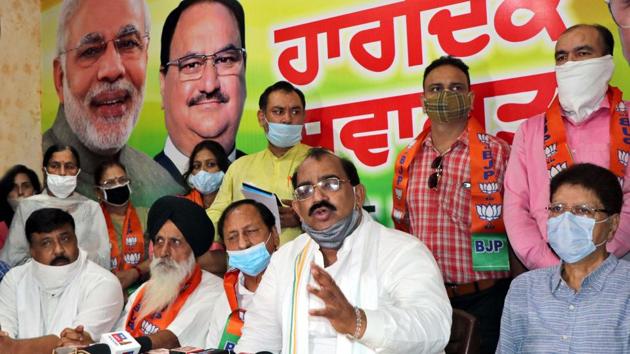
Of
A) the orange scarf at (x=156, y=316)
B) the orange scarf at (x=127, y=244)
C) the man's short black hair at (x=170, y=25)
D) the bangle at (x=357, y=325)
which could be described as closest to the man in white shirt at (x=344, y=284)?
the bangle at (x=357, y=325)

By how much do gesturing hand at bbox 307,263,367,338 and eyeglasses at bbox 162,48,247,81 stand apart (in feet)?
12.2

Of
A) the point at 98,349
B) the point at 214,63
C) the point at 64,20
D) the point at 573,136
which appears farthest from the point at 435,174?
the point at 64,20

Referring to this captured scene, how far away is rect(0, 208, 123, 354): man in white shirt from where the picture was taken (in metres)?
4.40

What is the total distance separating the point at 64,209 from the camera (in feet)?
18.9

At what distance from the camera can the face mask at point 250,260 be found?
3863 millimetres

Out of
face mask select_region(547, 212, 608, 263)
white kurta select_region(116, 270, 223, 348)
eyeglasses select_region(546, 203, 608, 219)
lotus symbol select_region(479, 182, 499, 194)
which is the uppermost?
lotus symbol select_region(479, 182, 499, 194)

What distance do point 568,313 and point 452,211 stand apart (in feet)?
4.13

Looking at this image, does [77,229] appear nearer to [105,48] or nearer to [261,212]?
[105,48]

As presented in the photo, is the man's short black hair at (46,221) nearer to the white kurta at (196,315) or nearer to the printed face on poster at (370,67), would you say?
the white kurta at (196,315)

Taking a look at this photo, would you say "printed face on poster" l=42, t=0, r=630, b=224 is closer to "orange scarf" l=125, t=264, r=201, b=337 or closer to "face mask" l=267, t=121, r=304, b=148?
"face mask" l=267, t=121, r=304, b=148

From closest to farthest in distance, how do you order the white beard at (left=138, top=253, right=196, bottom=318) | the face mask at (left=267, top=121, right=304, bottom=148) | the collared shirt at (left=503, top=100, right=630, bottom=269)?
the collared shirt at (left=503, top=100, right=630, bottom=269) < the white beard at (left=138, top=253, right=196, bottom=318) < the face mask at (left=267, top=121, right=304, bottom=148)

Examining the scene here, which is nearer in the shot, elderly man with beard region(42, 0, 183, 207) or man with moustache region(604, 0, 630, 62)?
man with moustache region(604, 0, 630, 62)

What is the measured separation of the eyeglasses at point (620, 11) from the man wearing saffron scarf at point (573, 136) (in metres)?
0.55

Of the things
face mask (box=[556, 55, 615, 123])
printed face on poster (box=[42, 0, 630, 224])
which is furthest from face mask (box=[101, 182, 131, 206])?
face mask (box=[556, 55, 615, 123])
